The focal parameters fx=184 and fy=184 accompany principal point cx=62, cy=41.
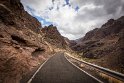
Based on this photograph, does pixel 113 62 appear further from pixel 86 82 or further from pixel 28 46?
pixel 28 46

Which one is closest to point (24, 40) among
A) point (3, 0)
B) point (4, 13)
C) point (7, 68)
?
point (4, 13)

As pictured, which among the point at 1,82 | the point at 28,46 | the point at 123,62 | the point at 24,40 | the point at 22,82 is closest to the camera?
the point at 1,82

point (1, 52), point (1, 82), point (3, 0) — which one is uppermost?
point (3, 0)

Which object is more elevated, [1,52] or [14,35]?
[14,35]

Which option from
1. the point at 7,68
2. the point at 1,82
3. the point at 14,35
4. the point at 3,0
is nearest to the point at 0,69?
the point at 7,68

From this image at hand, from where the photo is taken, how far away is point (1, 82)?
372 inches

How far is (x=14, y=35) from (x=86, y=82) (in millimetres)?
14016

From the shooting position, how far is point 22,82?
33.4 feet

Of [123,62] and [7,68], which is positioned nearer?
[7,68]

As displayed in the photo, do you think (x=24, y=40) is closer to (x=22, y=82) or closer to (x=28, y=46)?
(x=28, y=46)

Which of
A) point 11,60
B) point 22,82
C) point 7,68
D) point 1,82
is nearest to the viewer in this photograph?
point 1,82

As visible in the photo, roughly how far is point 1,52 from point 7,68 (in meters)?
2.04

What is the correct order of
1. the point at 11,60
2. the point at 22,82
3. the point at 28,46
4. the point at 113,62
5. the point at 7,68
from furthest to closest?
1. the point at 28,46
2. the point at 113,62
3. the point at 11,60
4. the point at 7,68
5. the point at 22,82

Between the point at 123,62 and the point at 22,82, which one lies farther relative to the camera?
the point at 123,62
